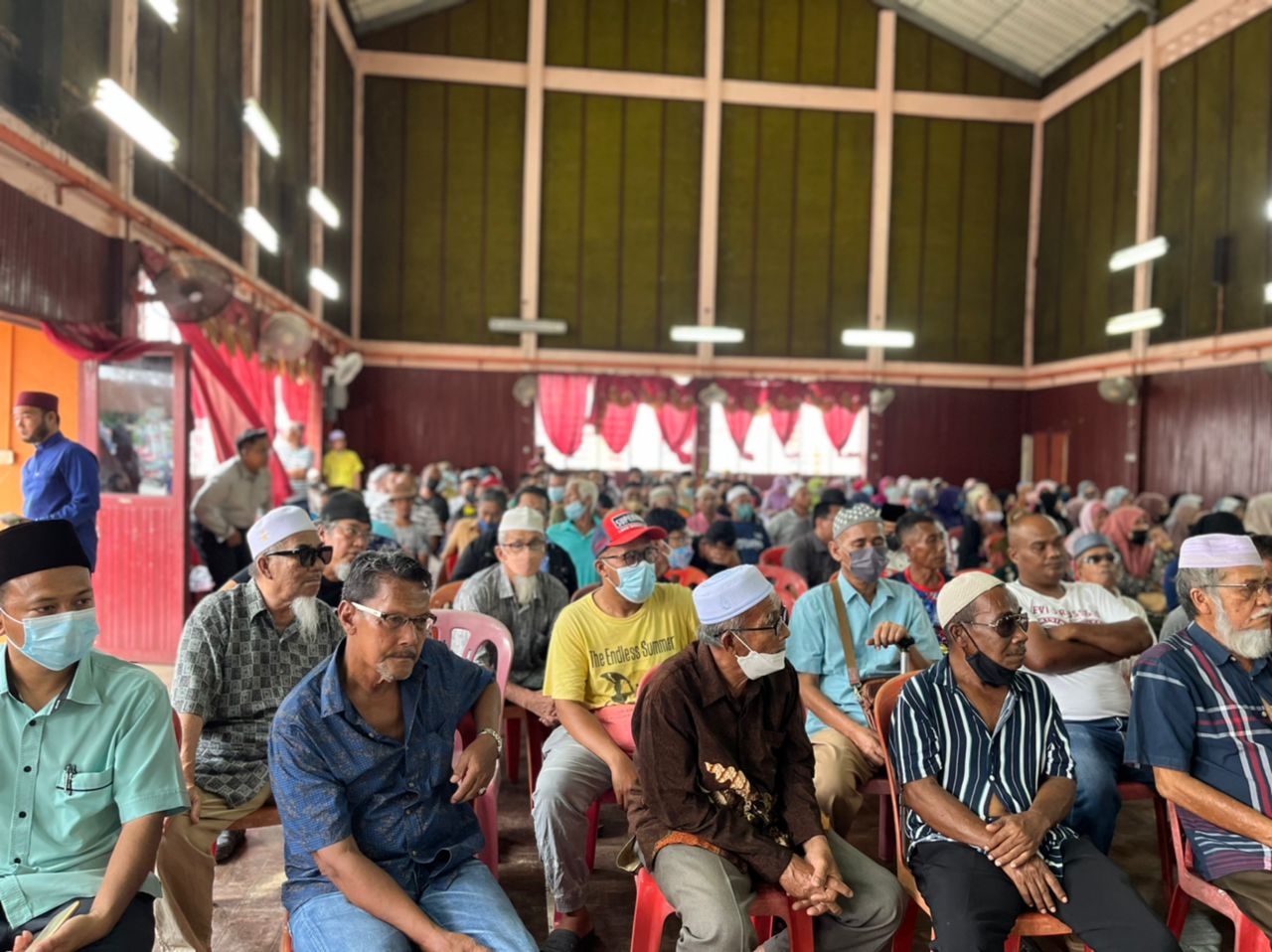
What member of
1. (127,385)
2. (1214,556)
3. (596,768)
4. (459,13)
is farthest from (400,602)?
(459,13)

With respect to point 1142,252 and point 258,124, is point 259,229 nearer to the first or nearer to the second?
point 258,124

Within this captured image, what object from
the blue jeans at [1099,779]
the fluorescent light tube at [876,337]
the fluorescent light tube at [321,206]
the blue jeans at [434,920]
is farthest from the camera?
the fluorescent light tube at [876,337]

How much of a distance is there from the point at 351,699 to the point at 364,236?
14784mm

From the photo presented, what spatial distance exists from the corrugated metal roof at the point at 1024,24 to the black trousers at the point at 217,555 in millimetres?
13808

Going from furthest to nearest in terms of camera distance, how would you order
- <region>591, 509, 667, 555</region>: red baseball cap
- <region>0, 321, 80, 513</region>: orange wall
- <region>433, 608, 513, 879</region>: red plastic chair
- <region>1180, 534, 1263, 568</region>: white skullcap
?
<region>0, 321, 80, 513</region>: orange wall, <region>433, 608, 513, 879</region>: red plastic chair, <region>591, 509, 667, 555</region>: red baseball cap, <region>1180, 534, 1263, 568</region>: white skullcap

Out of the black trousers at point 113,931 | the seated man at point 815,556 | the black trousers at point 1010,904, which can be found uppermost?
the seated man at point 815,556

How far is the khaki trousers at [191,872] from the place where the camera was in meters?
2.41

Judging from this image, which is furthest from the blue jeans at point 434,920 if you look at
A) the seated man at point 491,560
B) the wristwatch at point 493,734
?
the seated man at point 491,560

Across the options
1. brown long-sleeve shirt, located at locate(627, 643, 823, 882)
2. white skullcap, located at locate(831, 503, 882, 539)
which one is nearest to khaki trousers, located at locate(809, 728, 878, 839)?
brown long-sleeve shirt, located at locate(627, 643, 823, 882)

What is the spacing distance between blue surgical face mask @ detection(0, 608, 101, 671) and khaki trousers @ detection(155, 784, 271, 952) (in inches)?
28.1

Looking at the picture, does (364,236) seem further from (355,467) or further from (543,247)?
(355,467)

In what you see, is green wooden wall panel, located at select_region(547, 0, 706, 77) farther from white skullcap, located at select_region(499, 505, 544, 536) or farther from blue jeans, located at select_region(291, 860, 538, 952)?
blue jeans, located at select_region(291, 860, 538, 952)

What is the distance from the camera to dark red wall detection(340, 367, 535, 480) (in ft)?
51.6

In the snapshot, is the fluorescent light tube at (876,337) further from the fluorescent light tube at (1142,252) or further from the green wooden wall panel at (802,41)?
the green wooden wall panel at (802,41)
